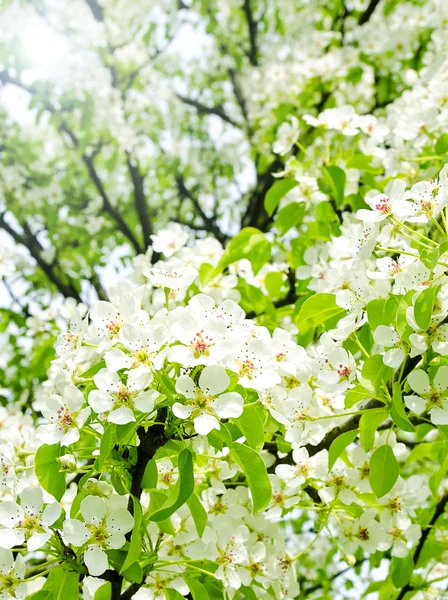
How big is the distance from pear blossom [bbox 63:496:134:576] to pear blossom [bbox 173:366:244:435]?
1.00 feet

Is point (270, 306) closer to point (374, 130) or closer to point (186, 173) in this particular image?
point (374, 130)

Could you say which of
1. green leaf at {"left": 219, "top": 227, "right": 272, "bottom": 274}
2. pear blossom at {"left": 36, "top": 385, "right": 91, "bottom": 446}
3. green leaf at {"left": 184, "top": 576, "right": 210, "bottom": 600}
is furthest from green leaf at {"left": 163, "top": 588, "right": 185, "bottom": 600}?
green leaf at {"left": 219, "top": 227, "right": 272, "bottom": 274}

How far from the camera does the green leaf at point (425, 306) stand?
122 cm

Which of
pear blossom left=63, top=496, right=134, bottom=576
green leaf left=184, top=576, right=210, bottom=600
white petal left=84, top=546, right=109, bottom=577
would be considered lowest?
green leaf left=184, top=576, right=210, bottom=600

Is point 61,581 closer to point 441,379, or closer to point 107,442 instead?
point 107,442

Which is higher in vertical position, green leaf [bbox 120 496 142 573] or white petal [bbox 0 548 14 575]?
green leaf [bbox 120 496 142 573]

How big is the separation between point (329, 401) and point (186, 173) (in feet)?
18.9

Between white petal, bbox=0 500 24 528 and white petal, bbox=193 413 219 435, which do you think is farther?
white petal, bbox=0 500 24 528

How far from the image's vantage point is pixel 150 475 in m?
1.35

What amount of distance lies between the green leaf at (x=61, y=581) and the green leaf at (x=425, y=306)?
0.94 metres

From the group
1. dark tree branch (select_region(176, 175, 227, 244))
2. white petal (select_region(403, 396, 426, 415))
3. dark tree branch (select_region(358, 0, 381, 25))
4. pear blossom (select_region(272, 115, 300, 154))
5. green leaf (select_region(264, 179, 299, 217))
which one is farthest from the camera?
dark tree branch (select_region(358, 0, 381, 25))

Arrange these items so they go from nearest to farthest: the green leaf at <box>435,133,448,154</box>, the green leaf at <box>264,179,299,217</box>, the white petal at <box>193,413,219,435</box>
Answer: the white petal at <box>193,413,219,435</box> < the green leaf at <box>435,133,448,154</box> < the green leaf at <box>264,179,299,217</box>

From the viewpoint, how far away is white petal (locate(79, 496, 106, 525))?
131cm

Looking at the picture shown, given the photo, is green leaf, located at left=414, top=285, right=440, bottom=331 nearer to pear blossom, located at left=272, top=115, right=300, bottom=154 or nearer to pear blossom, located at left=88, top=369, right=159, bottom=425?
pear blossom, located at left=88, top=369, right=159, bottom=425
